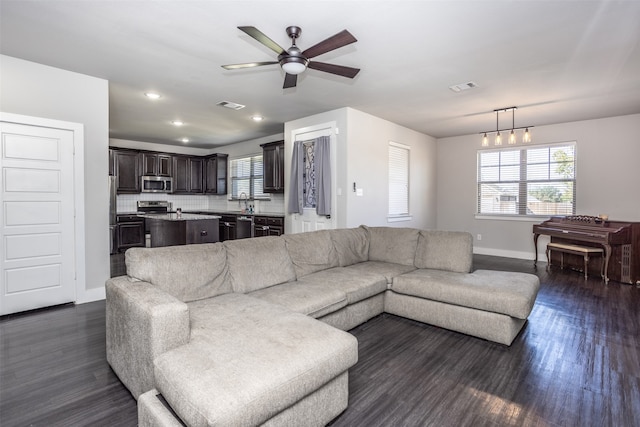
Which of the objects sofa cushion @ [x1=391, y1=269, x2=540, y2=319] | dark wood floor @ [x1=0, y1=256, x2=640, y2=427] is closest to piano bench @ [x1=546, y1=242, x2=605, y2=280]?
dark wood floor @ [x1=0, y1=256, x2=640, y2=427]

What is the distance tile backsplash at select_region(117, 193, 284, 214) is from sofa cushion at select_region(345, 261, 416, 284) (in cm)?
410

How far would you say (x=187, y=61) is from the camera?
3463 mm

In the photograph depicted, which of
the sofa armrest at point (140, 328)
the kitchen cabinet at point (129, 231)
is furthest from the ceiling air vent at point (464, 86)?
the kitchen cabinet at point (129, 231)

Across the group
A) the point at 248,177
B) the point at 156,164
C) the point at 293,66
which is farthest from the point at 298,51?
the point at 156,164

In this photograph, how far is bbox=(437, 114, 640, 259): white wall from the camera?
550 centimetres

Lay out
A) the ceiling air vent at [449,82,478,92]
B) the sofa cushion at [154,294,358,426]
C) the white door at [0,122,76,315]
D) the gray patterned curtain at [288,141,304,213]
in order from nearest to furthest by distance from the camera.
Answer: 1. the sofa cushion at [154,294,358,426]
2. the white door at [0,122,76,315]
3. the ceiling air vent at [449,82,478,92]
4. the gray patterned curtain at [288,141,304,213]

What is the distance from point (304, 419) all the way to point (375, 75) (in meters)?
3.54

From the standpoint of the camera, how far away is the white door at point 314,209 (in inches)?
214

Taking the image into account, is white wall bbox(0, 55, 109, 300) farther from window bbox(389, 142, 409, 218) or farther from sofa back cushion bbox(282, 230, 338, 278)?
window bbox(389, 142, 409, 218)

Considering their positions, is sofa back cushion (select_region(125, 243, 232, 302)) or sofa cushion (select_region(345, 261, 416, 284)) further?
sofa cushion (select_region(345, 261, 416, 284))

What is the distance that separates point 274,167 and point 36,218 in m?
4.03

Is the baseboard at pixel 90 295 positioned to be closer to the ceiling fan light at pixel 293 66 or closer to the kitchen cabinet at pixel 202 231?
the kitchen cabinet at pixel 202 231

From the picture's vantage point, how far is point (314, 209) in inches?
230

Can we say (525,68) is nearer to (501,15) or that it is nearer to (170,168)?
(501,15)
